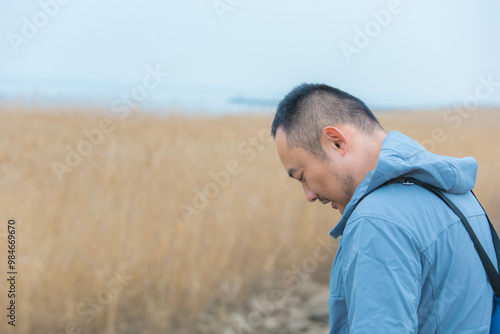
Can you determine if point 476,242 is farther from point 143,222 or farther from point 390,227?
point 143,222

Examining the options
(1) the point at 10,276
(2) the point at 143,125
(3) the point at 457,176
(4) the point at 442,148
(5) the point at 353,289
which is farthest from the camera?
(4) the point at 442,148

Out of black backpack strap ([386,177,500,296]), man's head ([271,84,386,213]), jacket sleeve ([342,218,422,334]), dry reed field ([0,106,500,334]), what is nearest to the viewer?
jacket sleeve ([342,218,422,334])

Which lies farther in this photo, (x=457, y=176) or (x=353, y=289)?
(x=457, y=176)

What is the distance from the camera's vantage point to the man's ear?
55.2 inches

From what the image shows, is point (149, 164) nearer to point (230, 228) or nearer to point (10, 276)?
point (230, 228)

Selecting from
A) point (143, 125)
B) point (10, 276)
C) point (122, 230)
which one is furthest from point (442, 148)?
point (10, 276)

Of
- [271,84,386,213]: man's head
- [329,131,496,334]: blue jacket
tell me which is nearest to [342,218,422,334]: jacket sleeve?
[329,131,496,334]: blue jacket

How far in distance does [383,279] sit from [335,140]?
0.43 meters

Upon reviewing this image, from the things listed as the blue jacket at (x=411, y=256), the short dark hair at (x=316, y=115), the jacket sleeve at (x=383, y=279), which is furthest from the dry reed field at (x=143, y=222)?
the jacket sleeve at (x=383, y=279)

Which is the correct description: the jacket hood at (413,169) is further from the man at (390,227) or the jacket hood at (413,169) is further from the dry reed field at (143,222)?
the dry reed field at (143,222)

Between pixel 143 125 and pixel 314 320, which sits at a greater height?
pixel 143 125

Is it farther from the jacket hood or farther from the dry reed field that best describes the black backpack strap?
the dry reed field

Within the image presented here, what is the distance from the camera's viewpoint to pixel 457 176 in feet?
4.28

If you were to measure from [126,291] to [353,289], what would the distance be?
303cm
